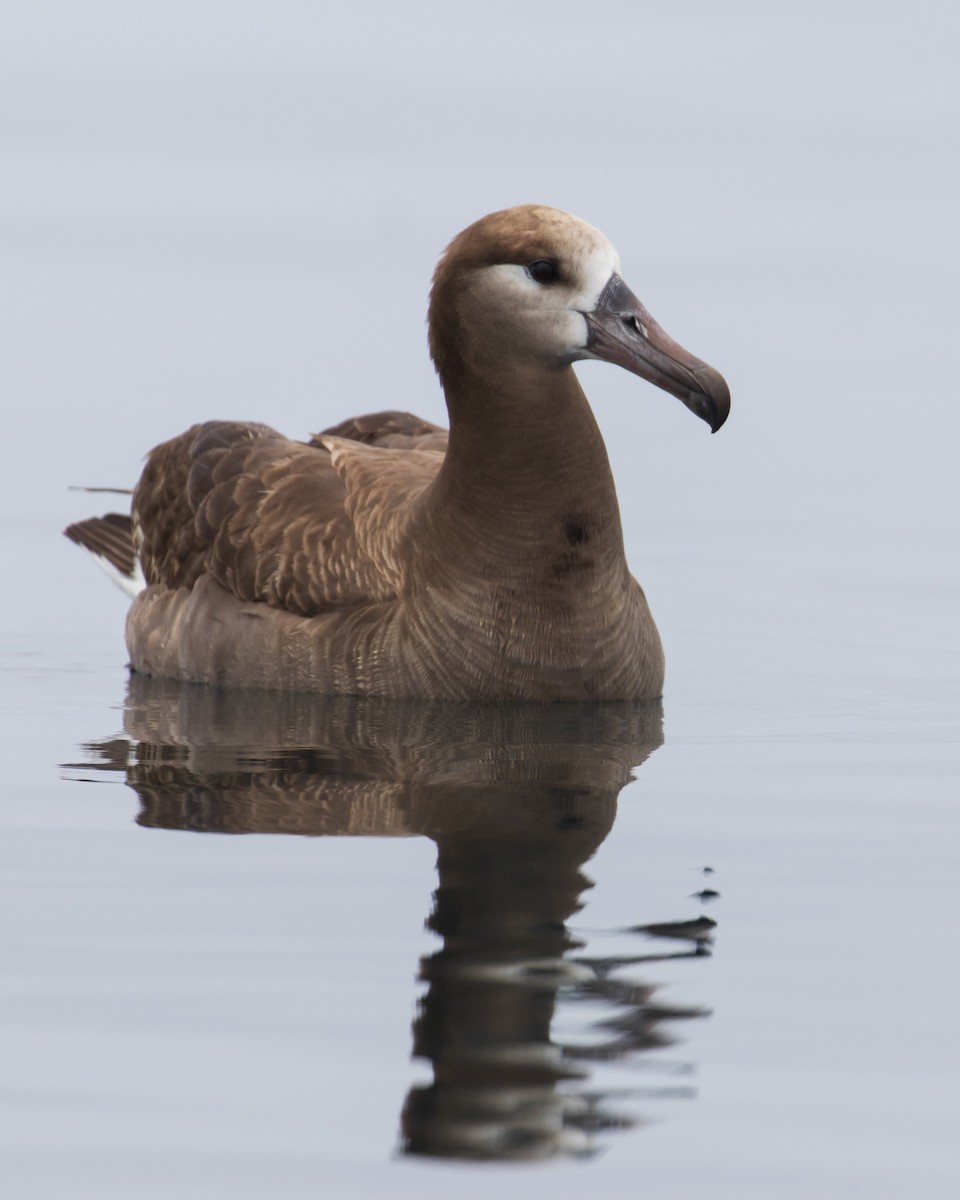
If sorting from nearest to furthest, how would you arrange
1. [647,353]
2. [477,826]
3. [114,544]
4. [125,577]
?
[477,826] → [647,353] → [125,577] → [114,544]

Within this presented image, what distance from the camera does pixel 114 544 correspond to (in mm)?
12031

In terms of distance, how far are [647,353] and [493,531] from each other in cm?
91

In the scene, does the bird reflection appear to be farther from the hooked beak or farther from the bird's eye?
the bird's eye

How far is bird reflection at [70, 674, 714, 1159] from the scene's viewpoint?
5.28 m

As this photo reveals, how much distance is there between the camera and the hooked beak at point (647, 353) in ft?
29.3

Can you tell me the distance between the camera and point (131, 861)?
23.3 ft

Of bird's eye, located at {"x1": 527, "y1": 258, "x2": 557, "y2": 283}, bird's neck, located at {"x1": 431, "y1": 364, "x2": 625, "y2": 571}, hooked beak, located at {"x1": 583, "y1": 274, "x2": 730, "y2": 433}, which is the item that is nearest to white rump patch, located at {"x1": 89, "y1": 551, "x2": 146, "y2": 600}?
bird's neck, located at {"x1": 431, "y1": 364, "x2": 625, "y2": 571}

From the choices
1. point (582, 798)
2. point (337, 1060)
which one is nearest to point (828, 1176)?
point (337, 1060)

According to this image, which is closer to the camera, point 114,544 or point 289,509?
point 289,509

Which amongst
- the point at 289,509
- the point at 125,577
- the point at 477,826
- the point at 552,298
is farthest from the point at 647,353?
the point at 125,577

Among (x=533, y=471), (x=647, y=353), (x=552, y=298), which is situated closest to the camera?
(x=647, y=353)

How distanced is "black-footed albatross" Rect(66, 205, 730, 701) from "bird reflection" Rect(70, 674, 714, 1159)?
0.15m

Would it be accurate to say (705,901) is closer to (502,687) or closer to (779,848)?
(779,848)

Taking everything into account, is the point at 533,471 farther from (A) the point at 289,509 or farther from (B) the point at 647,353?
(A) the point at 289,509
